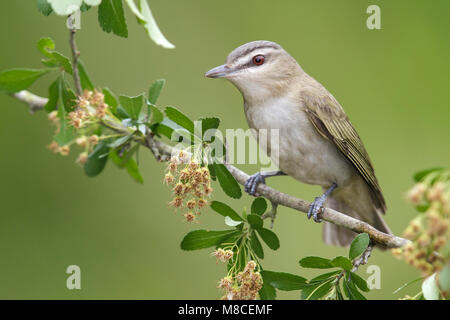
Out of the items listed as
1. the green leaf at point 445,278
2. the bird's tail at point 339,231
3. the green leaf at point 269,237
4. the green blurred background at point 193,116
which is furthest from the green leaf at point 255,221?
the green blurred background at point 193,116

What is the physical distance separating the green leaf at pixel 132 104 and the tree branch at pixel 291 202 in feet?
0.63

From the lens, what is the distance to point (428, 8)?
6703mm

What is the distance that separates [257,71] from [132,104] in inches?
45.0

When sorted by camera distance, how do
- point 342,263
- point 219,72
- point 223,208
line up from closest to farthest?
point 342,263
point 223,208
point 219,72

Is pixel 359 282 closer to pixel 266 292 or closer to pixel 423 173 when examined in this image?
pixel 266 292

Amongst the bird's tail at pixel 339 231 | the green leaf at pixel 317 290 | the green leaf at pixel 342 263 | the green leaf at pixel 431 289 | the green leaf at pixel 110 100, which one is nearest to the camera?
the green leaf at pixel 431 289

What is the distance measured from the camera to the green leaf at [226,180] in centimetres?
306

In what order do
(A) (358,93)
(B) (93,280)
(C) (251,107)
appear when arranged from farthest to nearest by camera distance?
(A) (358,93)
(B) (93,280)
(C) (251,107)

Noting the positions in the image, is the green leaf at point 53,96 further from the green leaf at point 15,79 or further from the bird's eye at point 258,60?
the bird's eye at point 258,60

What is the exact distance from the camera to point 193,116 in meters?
6.74

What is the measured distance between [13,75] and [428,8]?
5.02m

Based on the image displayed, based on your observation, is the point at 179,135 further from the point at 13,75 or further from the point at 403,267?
the point at 403,267

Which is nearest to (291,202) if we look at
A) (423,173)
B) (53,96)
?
(423,173)

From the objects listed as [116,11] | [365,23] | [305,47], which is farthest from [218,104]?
[116,11]
